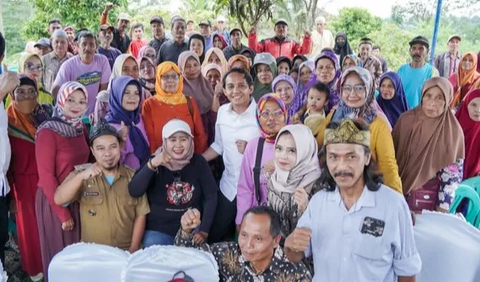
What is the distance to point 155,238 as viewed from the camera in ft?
8.63

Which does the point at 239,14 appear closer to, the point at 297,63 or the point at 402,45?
the point at 297,63

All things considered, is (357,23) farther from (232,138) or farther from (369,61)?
(232,138)

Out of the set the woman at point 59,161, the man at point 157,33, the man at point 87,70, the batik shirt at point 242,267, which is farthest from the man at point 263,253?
the man at point 157,33

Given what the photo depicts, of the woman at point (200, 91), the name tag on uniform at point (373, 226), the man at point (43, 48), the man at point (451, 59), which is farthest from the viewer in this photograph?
the man at point (451, 59)

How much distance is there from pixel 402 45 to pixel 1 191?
12.5m

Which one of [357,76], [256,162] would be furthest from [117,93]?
[357,76]

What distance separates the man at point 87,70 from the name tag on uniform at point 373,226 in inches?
131

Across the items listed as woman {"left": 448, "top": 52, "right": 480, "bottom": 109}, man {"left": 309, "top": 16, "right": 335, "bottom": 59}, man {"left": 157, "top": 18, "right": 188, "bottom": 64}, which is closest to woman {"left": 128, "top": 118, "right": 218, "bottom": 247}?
man {"left": 157, "top": 18, "right": 188, "bottom": 64}

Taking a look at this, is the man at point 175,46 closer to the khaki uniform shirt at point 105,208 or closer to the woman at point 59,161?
the woman at point 59,161

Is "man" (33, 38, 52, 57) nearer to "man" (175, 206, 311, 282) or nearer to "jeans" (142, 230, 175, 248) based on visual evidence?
"jeans" (142, 230, 175, 248)

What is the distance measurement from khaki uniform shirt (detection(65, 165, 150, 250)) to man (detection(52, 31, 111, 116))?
6.74ft

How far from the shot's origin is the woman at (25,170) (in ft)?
9.57

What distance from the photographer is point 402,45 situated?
1289cm

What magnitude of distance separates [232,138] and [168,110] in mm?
609
